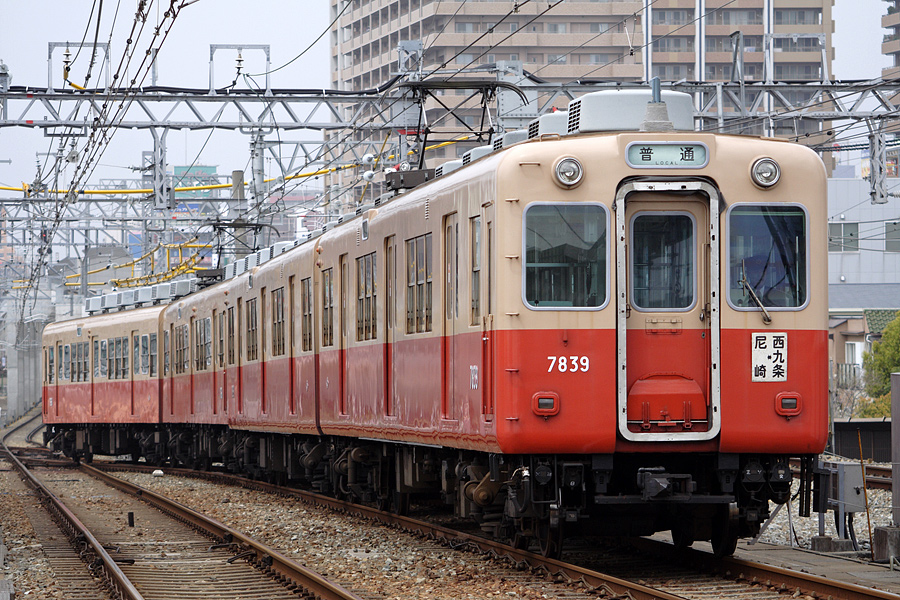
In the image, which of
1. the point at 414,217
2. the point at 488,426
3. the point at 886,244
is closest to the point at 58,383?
the point at 414,217

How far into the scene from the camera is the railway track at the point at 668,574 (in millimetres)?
8039

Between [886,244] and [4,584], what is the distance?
65103 mm

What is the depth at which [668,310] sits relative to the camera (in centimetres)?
917

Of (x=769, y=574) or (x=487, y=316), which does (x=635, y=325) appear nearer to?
(x=487, y=316)

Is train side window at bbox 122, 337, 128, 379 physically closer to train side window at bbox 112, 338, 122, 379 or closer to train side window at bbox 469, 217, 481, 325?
train side window at bbox 112, 338, 122, 379

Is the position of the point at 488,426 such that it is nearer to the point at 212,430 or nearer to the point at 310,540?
the point at 310,540

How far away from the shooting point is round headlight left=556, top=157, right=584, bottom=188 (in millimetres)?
9055

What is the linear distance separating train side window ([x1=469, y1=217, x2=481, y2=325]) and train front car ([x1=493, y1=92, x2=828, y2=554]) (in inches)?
23.0

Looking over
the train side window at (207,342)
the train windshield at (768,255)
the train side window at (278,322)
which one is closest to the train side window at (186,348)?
the train side window at (207,342)

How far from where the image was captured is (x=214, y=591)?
32.6ft

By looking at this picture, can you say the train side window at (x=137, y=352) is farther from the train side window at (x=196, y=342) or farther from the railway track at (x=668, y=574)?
the railway track at (x=668, y=574)

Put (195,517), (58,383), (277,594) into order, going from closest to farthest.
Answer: (277,594), (195,517), (58,383)

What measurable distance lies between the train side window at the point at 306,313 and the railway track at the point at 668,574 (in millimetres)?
4884

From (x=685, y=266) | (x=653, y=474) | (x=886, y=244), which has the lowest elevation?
(x=653, y=474)
